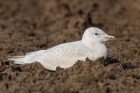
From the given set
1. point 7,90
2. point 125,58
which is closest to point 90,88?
point 7,90

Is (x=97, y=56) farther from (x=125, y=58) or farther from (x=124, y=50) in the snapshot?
(x=124, y=50)

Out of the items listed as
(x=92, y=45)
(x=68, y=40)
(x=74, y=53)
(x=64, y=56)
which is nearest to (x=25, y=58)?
(x=64, y=56)

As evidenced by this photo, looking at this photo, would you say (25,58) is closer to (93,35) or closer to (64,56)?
(64,56)

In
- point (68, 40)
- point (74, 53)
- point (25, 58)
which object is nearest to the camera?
point (74, 53)

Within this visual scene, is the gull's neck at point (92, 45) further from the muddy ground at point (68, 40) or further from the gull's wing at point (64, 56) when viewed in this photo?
the muddy ground at point (68, 40)

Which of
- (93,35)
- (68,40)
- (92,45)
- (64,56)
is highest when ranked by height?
(68,40)

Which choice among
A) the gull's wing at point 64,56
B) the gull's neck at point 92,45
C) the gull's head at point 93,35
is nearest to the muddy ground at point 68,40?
the gull's wing at point 64,56
